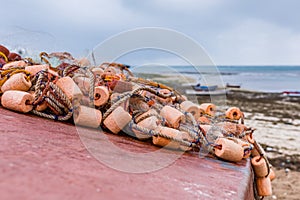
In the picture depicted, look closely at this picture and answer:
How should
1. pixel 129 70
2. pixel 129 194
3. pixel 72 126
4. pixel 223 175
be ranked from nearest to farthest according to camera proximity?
pixel 129 194, pixel 223 175, pixel 72 126, pixel 129 70

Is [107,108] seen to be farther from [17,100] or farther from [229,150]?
[229,150]

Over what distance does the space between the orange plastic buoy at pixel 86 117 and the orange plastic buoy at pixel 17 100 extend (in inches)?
6.8

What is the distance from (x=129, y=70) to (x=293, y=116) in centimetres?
816

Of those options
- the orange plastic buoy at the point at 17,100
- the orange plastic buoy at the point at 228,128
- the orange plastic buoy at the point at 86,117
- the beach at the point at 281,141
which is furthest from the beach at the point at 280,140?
the orange plastic buoy at the point at 17,100

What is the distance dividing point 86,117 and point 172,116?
1.09 feet

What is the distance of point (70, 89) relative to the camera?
3.86 feet

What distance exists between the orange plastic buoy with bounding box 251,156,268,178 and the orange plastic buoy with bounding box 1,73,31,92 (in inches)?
39.0

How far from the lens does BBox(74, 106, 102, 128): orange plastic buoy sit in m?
1.13

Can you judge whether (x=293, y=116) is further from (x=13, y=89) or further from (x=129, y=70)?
(x=13, y=89)

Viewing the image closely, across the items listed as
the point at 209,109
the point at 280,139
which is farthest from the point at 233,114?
the point at 280,139

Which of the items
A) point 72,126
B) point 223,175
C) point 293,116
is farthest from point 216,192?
point 293,116

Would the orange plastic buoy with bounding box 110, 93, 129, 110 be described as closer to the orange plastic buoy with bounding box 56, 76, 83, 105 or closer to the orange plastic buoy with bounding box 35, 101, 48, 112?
the orange plastic buoy with bounding box 56, 76, 83, 105

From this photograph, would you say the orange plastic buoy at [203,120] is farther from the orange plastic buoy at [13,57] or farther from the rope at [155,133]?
the orange plastic buoy at [13,57]

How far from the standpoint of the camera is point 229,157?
4.04 ft
